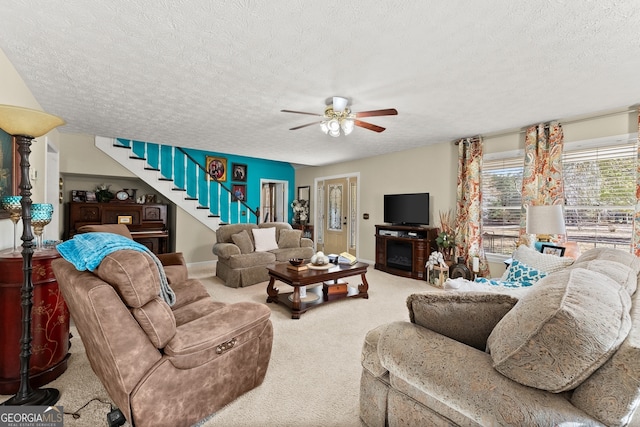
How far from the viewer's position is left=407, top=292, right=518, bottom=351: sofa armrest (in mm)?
1186

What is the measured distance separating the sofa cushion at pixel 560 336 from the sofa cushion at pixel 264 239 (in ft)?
14.0

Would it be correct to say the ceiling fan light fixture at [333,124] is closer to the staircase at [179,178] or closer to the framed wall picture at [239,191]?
the staircase at [179,178]

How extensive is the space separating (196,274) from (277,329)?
9.46 feet

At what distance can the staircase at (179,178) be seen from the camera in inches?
205

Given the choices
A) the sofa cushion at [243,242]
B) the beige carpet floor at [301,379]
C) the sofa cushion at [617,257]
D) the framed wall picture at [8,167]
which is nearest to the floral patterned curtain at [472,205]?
the beige carpet floor at [301,379]

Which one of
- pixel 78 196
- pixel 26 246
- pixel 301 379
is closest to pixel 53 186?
pixel 78 196

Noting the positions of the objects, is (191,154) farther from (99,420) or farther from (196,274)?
(99,420)

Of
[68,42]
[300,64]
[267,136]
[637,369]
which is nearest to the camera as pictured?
[637,369]

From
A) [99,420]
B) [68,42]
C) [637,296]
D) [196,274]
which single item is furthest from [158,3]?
[196,274]

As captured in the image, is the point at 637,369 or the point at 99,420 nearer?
the point at 637,369

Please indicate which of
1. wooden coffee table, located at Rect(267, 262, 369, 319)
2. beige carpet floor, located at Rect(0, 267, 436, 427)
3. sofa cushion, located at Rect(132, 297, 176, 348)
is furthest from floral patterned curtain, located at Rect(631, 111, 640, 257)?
sofa cushion, located at Rect(132, 297, 176, 348)

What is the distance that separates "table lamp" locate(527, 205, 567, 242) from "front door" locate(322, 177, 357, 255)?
12.6 ft

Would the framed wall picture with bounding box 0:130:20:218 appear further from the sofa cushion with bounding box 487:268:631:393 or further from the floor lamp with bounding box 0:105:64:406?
the sofa cushion with bounding box 487:268:631:393

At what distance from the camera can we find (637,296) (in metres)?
1.22
